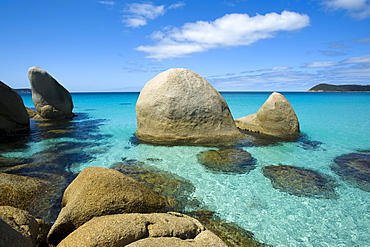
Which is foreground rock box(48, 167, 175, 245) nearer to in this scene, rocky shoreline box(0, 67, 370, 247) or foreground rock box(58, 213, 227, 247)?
rocky shoreline box(0, 67, 370, 247)

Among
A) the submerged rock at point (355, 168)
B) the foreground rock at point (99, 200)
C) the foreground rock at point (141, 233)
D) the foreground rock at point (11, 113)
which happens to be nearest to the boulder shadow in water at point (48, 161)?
the foreground rock at point (11, 113)

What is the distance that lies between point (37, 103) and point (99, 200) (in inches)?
581

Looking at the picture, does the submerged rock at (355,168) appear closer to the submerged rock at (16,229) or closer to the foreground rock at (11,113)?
the submerged rock at (16,229)

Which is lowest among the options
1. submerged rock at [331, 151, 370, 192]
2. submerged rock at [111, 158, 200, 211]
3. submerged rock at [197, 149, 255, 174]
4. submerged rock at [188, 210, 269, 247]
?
submerged rock at [188, 210, 269, 247]

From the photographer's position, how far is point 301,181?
572 centimetres

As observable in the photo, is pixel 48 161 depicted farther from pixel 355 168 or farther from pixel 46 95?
pixel 46 95

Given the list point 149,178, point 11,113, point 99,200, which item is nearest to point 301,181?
point 149,178

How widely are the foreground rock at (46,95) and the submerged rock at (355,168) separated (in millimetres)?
16244

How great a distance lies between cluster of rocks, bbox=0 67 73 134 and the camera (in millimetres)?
11250

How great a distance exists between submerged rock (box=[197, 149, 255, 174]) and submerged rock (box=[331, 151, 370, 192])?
2.32 m

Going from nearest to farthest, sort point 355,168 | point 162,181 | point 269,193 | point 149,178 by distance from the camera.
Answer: point 269,193 < point 162,181 < point 149,178 < point 355,168

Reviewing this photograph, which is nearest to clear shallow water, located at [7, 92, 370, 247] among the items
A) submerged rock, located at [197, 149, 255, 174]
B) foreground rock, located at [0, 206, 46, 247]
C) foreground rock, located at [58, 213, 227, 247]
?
submerged rock, located at [197, 149, 255, 174]

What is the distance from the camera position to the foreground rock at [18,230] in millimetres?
2410

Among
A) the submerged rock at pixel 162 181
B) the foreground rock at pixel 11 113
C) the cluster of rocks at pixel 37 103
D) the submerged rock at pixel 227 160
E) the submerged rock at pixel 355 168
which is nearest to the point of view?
the submerged rock at pixel 162 181
